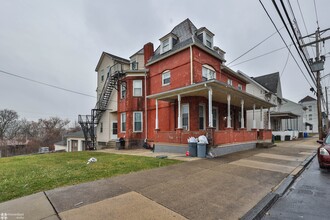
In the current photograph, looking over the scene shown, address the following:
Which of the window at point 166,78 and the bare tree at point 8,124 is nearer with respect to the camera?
the window at point 166,78

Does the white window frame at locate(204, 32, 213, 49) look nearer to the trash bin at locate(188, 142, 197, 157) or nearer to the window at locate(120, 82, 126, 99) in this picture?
the window at locate(120, 82, 126, 99)

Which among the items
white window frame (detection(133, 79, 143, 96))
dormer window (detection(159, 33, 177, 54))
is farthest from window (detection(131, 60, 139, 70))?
dormer window (detection(159, 33, 177, 54))

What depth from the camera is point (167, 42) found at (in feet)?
50.1

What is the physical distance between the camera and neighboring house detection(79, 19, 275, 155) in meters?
12.0

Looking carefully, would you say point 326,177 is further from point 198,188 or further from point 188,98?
point 188,98

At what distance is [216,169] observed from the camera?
272 inches

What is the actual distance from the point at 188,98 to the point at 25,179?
10.1 meters

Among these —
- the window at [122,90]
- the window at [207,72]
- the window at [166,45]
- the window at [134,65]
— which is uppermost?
the window at [166,45]

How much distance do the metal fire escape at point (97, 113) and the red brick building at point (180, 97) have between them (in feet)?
5.42

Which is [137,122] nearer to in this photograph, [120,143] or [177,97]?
[120,143]

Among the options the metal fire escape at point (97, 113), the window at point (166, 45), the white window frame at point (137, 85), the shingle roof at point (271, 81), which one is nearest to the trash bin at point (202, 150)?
the white window frame at point (137, 85)

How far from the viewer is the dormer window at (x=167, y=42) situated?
14.9 m

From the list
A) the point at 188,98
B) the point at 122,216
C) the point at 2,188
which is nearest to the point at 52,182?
the point at 2,188

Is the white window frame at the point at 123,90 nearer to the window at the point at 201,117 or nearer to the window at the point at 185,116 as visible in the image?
the window at the point at 185,116
